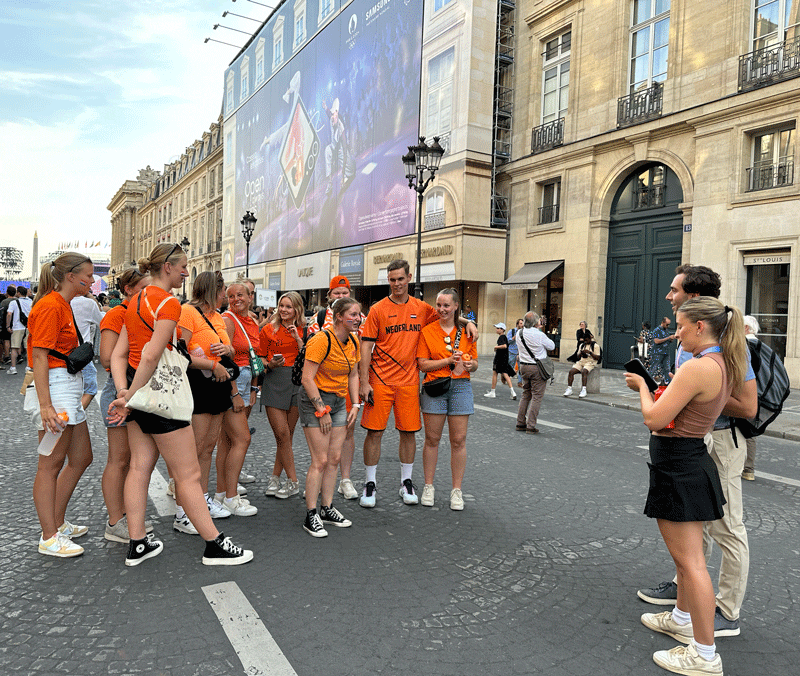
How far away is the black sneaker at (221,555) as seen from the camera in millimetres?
3609

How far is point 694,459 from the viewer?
2678 millimetres

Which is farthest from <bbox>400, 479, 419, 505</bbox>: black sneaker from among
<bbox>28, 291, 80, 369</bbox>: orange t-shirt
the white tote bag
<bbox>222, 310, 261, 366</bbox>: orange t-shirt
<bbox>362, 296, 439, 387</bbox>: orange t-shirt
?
<bbox>28, 291, 80, 369</bbox>: orange t-shirt

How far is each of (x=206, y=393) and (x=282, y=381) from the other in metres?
0.92

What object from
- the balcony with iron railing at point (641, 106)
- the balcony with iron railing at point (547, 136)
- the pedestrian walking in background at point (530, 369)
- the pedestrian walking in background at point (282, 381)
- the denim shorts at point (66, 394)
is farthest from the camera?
the balcony with iron railing at point (547, 136)

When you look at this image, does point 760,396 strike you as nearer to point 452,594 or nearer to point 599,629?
point 599,629

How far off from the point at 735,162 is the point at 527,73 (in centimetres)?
954

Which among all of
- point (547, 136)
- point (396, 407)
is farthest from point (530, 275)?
point (396, 407)

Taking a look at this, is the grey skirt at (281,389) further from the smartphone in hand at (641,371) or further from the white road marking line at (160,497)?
the smartphone in hand at (641,371)

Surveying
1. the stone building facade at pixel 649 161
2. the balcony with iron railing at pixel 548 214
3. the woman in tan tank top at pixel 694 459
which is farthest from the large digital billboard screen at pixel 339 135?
the woman in tan tank top at pixel 694 459

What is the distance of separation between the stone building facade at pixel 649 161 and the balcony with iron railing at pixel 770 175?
0.03 metres

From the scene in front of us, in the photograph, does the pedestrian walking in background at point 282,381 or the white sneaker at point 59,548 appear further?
the pedestrian walking in background at point 282,381

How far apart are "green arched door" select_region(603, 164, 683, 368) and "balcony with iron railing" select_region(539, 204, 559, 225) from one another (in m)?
2.34

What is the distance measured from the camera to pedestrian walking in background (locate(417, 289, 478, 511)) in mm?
4871

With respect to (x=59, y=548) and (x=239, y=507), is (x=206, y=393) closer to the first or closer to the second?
(x=239, y=507)
